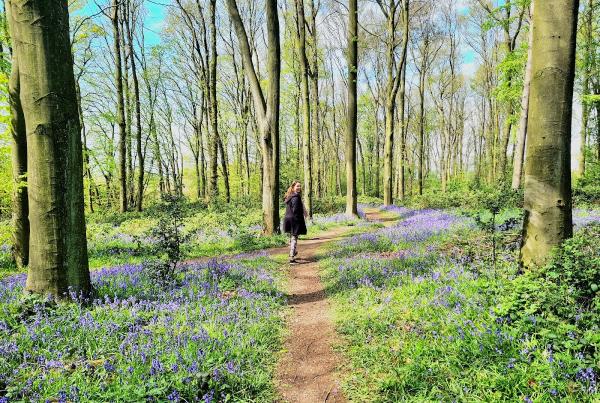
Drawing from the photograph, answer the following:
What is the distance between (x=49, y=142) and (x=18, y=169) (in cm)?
422

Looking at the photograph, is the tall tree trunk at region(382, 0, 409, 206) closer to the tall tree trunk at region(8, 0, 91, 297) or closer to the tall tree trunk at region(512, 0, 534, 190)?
the tall tree trunk at region(512, 0, 534, 190)

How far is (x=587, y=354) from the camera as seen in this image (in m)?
2.86

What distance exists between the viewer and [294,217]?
Result: 947 cm

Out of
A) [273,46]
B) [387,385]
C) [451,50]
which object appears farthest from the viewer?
[451,50]

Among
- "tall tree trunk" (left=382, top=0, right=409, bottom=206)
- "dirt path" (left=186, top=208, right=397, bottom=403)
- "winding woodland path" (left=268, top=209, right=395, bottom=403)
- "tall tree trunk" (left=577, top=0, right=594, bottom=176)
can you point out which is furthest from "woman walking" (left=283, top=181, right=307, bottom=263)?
"tall tree trunk" (left=577, top=0, right=594, bottom=176)

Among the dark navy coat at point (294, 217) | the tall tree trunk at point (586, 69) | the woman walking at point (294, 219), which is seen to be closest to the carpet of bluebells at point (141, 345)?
the woman walking at point (294, 219)

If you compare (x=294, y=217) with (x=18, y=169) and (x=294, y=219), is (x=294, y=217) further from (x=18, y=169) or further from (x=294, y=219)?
(x=18, y=169)

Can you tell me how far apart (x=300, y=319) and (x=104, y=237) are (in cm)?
1072

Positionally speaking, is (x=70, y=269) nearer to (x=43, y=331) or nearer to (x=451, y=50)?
(x=43, y=331)

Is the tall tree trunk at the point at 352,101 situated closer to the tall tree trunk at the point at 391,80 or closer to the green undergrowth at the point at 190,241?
the green undergrowth at the point at 190,241

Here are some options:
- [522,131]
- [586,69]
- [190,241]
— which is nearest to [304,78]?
[190,241]

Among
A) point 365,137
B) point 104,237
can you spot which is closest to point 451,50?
point 365,137

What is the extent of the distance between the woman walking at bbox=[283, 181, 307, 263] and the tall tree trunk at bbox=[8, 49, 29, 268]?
6.06 meters

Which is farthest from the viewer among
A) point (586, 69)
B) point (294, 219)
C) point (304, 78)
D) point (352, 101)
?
point (586, 69)
